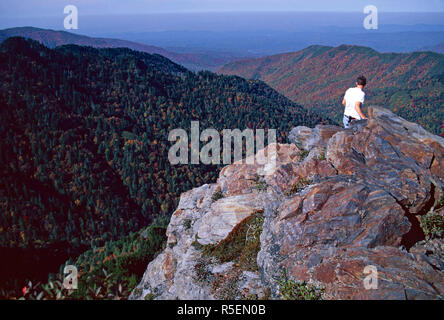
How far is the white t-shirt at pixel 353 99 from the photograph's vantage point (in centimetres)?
1716

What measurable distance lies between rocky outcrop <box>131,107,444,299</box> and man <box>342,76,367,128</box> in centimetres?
87

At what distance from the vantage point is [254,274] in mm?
15352

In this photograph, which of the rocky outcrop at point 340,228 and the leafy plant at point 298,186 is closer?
the rocky outcrop at point 340,228

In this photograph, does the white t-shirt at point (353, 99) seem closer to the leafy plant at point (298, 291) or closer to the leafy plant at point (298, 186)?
the leafy plant at point (298, 186)

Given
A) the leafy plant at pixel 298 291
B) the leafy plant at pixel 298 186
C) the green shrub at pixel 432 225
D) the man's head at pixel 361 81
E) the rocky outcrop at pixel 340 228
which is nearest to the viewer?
the leafy plant at pixel 298 291

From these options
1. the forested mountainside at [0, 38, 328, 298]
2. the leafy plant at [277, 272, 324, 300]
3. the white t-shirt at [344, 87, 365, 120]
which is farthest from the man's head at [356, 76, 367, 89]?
the forested mountainside at [0, 38, 328, 298]

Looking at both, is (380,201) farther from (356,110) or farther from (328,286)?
(356,110)

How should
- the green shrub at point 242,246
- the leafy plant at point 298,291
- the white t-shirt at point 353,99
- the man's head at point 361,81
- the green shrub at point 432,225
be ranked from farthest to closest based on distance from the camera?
the white t-shirt at point 353,99 < the green shrub at point 242,246 < the man's head at point 361,81 < the green shrub at point 432,225 < the leafy plant at point 298,291

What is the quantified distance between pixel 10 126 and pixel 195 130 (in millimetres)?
93402

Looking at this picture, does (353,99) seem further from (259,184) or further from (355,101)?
(259,184)

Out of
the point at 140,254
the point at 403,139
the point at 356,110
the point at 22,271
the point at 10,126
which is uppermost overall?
the point at 356,110

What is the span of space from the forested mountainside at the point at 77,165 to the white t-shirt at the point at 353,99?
2875 inches

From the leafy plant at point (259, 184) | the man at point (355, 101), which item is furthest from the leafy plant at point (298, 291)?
the man at point (355, 101)

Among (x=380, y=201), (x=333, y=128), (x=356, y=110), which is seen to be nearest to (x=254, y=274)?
(x=380, y=201)
